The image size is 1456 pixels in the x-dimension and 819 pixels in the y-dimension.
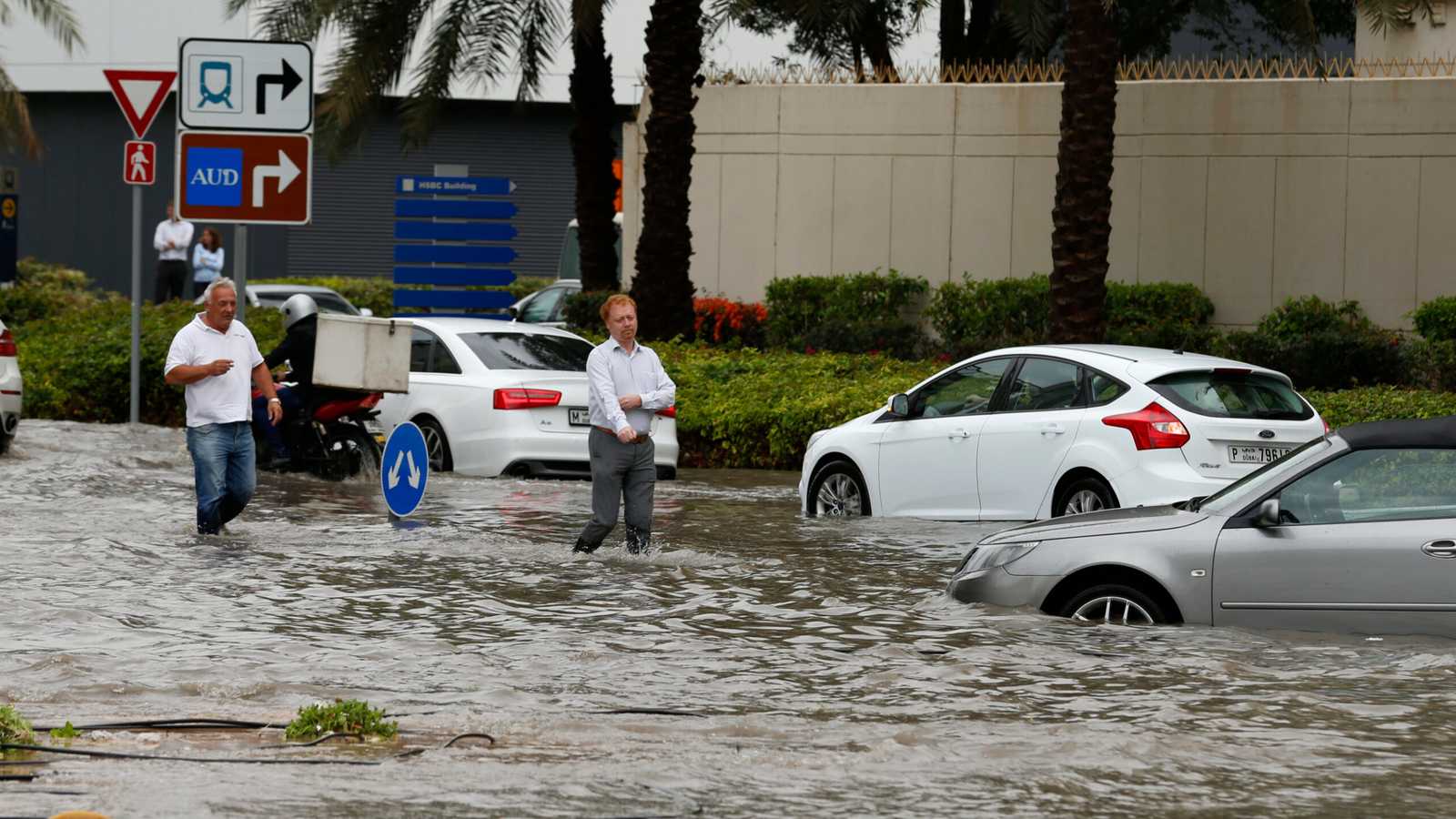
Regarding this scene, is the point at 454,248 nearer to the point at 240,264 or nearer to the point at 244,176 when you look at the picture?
the point at 244,176

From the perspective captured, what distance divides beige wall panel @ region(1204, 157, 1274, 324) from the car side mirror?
598 inches

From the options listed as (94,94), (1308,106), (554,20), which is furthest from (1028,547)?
(94,94)

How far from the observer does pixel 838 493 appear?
49.5 ft

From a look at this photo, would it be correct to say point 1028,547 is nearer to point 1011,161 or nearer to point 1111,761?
point 1111,761

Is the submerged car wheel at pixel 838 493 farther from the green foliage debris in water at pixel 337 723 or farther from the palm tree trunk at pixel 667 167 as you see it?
the palm tree trunk at pixel 667 167

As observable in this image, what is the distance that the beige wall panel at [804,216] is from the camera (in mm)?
26453

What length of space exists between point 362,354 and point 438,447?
180 cm

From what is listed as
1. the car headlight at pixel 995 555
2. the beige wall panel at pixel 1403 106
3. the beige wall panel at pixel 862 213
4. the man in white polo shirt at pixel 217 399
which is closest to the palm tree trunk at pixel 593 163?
the beige wall panel at pixel 862 213

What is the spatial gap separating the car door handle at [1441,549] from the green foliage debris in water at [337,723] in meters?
4.33

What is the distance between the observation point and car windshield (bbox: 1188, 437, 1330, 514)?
9375 millimetres

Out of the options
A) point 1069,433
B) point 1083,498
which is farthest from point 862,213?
point 1083,498

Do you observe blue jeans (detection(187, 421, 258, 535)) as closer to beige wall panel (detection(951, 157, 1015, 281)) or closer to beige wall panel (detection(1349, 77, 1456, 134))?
beige wall panel (detection(951, 157, 1015, 281))

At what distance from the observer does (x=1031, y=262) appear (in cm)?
2527

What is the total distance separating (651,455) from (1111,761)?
5672 mm
